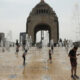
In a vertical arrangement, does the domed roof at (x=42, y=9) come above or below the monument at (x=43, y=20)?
above

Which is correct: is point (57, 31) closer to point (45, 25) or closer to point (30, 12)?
point (45, 25)

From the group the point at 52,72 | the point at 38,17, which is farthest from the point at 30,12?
the point at 52,72

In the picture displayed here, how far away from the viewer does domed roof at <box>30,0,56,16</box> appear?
222 ft

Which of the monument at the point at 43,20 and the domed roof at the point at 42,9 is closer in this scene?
the monument at the point at 43,20

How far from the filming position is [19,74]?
12.3 metres

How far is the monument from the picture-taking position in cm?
6462

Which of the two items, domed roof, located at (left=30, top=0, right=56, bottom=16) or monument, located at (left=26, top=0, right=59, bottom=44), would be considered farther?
domed roof, located at (left=30, top=0, right=56, bottom=16)

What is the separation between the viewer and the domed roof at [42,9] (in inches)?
2660

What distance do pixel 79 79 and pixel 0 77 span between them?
3.65 meters

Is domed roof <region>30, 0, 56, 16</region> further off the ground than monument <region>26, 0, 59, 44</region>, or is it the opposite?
domed roof <region>30, 0, 56, 16</region>

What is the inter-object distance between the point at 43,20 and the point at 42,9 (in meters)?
4.32

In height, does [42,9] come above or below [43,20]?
above

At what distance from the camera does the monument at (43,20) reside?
6462 cm

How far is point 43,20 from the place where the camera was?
65.1 meters
